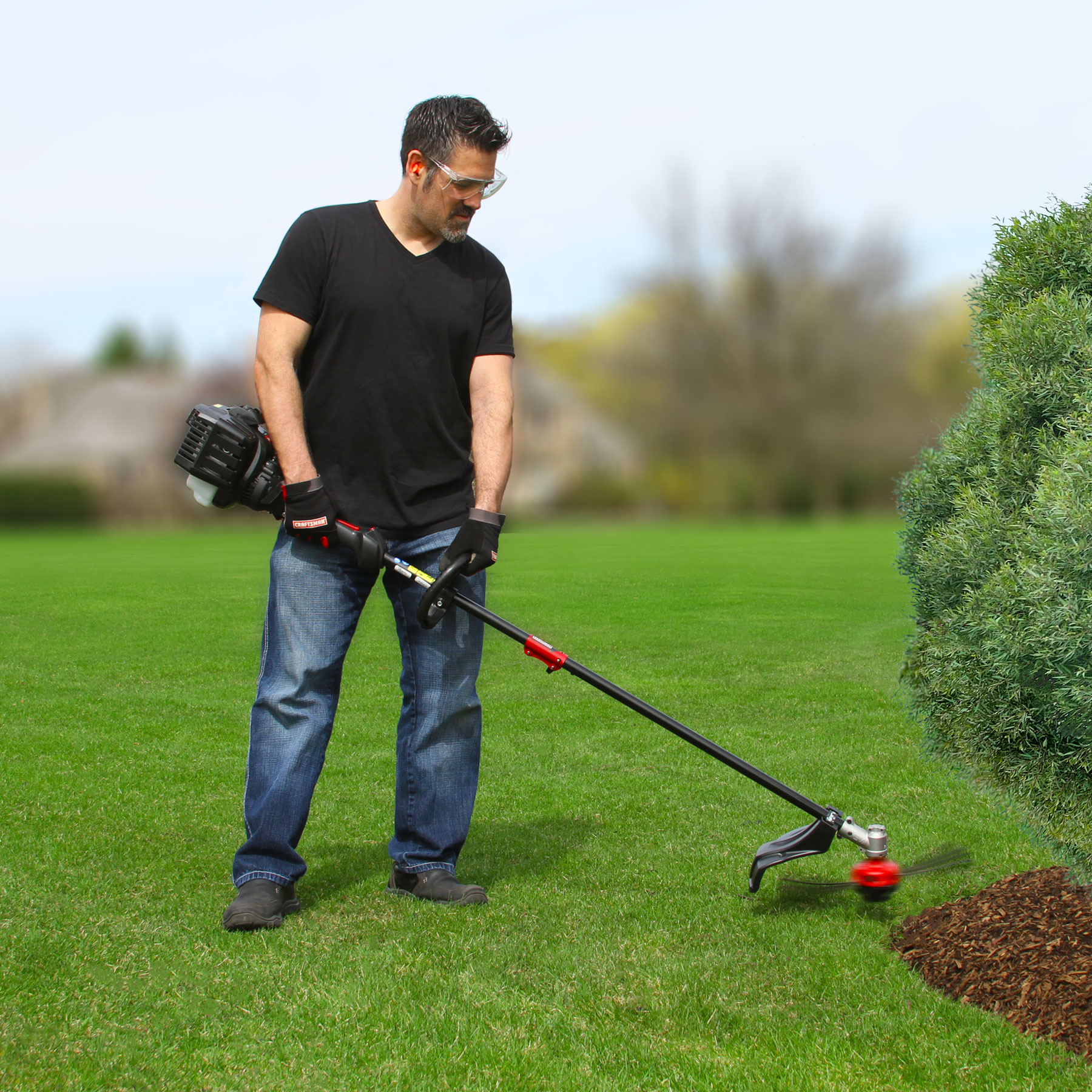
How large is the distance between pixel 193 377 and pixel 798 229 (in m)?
7.77

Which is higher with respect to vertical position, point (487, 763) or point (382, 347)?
point (382, 347)

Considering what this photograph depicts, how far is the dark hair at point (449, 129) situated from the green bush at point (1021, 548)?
1362 mm

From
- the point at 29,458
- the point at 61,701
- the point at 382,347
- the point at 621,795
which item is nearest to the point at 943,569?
the point at 382,347

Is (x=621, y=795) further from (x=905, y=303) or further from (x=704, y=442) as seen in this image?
(x=905, y=303)

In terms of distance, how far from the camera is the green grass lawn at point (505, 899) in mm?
2680

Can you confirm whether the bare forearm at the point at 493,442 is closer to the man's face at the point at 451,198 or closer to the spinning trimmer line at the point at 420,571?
the spinning trimmer line at the point at 420,571

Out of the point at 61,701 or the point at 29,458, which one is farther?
the point at 29,458

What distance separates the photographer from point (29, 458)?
37.7ft

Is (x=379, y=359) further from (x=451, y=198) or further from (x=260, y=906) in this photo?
(x=260, y=906)

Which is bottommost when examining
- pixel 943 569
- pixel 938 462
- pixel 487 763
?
pixel 487 763

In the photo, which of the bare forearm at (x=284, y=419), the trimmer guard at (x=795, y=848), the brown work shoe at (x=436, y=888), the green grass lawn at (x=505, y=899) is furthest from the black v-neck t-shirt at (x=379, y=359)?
the trimmer guard at (x=795, y=848)

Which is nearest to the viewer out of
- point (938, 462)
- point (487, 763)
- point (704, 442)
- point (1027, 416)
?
point (1027, 416)

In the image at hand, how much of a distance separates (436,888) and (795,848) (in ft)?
3.34

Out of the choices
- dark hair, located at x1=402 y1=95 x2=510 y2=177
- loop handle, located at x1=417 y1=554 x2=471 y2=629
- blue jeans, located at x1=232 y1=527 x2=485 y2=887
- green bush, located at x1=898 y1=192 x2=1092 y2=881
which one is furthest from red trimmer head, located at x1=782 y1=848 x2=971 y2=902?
dark hair, located at x1=402 y1=95 x2=510 y2=177
